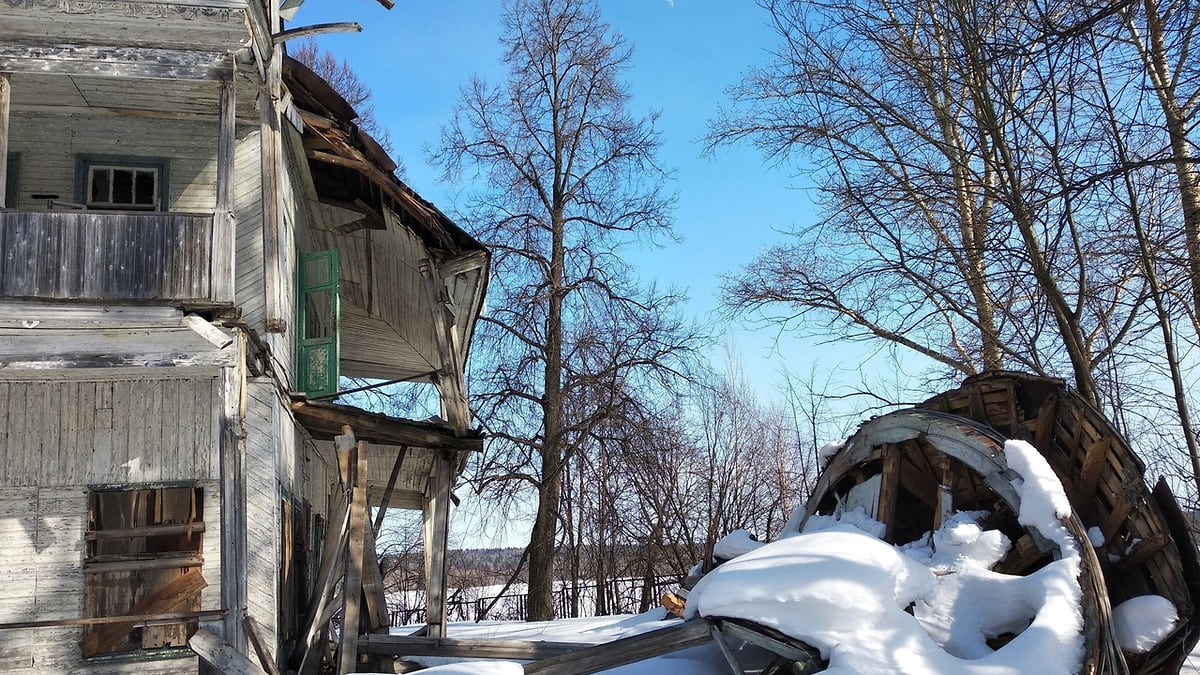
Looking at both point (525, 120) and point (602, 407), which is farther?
point (525, 120)

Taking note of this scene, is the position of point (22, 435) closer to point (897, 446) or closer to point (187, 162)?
point (187, 162)

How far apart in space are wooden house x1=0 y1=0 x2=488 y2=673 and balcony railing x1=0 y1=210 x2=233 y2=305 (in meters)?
0.02

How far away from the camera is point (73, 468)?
9.94 meters

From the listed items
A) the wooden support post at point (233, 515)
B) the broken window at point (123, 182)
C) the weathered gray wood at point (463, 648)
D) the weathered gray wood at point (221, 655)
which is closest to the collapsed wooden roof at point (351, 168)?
the broken window at point (123, 182)

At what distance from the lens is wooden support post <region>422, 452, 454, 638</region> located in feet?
42.6

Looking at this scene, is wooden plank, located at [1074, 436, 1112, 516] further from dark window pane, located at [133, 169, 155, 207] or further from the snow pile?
dark window pane, located at [133, 169, 155, 207]

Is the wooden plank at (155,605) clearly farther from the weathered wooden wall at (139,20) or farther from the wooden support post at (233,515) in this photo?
the weathered wooden wall at (139,20)

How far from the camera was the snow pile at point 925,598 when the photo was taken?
275 inches

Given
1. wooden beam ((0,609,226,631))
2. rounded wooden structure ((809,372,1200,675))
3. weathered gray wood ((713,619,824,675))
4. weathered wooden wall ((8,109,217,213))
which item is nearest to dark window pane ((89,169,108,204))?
weathered wooden wall ((8,109,217,213))

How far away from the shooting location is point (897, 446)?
1050 cm

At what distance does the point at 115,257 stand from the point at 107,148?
7.98 feet

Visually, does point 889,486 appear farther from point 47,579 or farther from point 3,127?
point 3,127

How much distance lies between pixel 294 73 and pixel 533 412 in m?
13.5

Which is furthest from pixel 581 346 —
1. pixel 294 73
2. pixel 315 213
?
pixel 294 73
